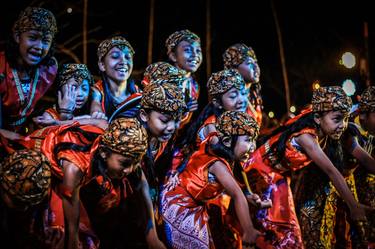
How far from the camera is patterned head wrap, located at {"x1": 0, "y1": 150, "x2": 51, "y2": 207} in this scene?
125 inches

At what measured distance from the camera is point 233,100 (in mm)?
6062

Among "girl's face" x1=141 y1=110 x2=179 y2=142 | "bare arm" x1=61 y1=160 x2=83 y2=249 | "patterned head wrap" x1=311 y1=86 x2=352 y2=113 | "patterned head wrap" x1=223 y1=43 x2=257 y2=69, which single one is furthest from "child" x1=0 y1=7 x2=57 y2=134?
"patterned head wrap" x1=311 y1=86 x2=352 y2=113

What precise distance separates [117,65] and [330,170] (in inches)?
98.4

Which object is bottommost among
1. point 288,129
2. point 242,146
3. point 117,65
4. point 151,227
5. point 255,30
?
point 151,227

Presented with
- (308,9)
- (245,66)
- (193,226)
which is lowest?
(193,226)

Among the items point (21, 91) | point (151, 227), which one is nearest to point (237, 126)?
point (151, 227)

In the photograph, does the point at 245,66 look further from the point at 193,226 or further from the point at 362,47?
the point at 362,47

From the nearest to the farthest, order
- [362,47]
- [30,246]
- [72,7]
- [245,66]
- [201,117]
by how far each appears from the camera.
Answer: [30,246], [201,117], [245,66], [72,7], [362,47]

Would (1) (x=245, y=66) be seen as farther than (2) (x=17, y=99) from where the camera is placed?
Yes

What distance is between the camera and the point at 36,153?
330cm

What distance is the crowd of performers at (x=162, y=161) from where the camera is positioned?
3914 millimetres

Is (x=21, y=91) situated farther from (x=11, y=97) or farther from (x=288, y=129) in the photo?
(x=288, y=129)

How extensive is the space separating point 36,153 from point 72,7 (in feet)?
29.7

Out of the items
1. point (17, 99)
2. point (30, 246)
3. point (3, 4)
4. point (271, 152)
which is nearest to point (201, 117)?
point (271, 152)
